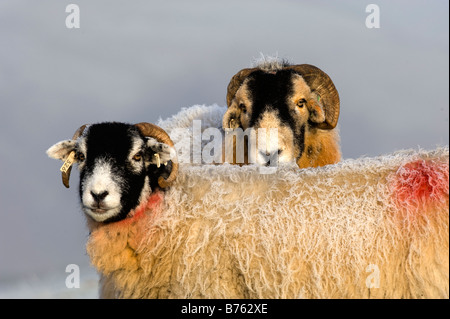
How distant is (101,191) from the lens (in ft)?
20.1

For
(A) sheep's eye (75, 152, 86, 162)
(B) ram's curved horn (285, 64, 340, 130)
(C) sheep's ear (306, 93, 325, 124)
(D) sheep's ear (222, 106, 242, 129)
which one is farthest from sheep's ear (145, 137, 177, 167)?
(B) ram's curved horn (285, 64, 340, 130)

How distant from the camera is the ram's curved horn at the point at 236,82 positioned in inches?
376

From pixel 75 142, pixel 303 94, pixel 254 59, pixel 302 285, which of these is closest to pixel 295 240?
pixel 302 285

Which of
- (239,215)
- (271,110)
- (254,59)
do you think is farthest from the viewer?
(254,59)

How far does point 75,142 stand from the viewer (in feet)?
22.3

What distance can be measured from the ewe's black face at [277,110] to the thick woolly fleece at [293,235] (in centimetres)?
191

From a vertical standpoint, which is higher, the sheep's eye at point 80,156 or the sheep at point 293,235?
the sheep's eye at point 80,156

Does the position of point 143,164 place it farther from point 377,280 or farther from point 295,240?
point 377,280

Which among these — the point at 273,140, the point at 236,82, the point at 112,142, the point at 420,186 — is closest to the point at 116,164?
the point at 112,142

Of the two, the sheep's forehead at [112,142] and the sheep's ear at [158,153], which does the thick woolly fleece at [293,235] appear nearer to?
the sheep's ear at [158,153]

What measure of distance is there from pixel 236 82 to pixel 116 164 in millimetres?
3707

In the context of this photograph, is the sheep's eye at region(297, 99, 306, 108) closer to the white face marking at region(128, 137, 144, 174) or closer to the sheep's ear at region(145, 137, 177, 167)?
the sheep's ear at region(145, 137, 177, 167)

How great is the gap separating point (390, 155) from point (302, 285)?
160cm

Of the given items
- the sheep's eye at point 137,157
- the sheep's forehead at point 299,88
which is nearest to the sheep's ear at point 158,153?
the sheep's eye at point 137,157
